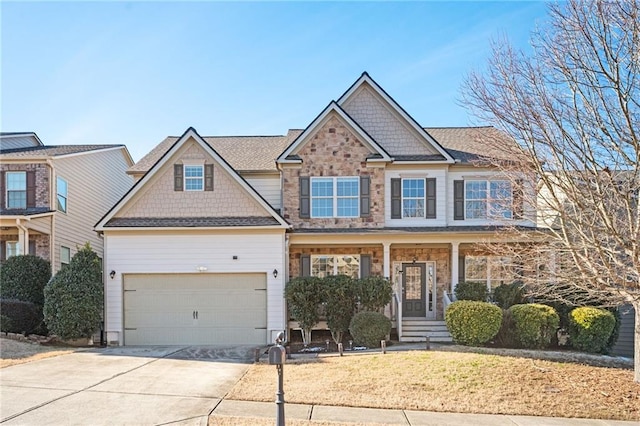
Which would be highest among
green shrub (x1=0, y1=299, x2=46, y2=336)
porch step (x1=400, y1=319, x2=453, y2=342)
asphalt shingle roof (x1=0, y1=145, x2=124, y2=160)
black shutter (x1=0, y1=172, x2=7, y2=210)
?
asphalt shingle roof (x1=0, y1=145, x2=124, y2=160)

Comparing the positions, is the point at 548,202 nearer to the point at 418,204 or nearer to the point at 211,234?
the point at 418,204

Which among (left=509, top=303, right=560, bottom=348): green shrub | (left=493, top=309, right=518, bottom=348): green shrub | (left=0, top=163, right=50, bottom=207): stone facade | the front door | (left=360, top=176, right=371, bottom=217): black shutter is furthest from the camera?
(left=0, top=163, right=50, bottom=207): stone facade

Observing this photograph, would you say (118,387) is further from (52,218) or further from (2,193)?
(2,193)

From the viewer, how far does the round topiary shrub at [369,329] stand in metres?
14.9

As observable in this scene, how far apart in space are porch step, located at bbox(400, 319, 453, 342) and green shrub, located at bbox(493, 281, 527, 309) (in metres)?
A: 1.93

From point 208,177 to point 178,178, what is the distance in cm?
99

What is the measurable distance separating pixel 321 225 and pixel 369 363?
270 inches

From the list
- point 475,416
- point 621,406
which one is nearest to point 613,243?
point 621,406

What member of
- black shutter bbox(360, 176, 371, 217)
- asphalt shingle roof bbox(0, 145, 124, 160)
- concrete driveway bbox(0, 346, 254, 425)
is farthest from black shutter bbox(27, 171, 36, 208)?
black shutter bbox(360, 176, 371, 217)

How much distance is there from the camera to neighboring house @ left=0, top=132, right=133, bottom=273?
19000 mm

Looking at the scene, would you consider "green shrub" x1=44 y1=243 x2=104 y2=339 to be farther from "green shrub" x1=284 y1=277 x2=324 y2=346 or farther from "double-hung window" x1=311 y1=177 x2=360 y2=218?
"double-hung window" x1=311 y1=177 x2=360 y2=218

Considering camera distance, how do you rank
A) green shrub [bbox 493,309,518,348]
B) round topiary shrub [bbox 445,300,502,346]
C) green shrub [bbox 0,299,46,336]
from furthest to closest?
green shrub [bbox 0,299,46,336] < green shrub [bbox 493,309,518,348] < round topiary shrub [bbox 445,300,502,346]

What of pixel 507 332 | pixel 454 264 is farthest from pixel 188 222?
pixel 507 332

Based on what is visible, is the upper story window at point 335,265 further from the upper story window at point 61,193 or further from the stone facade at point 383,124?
the upper story window at point 61,193
